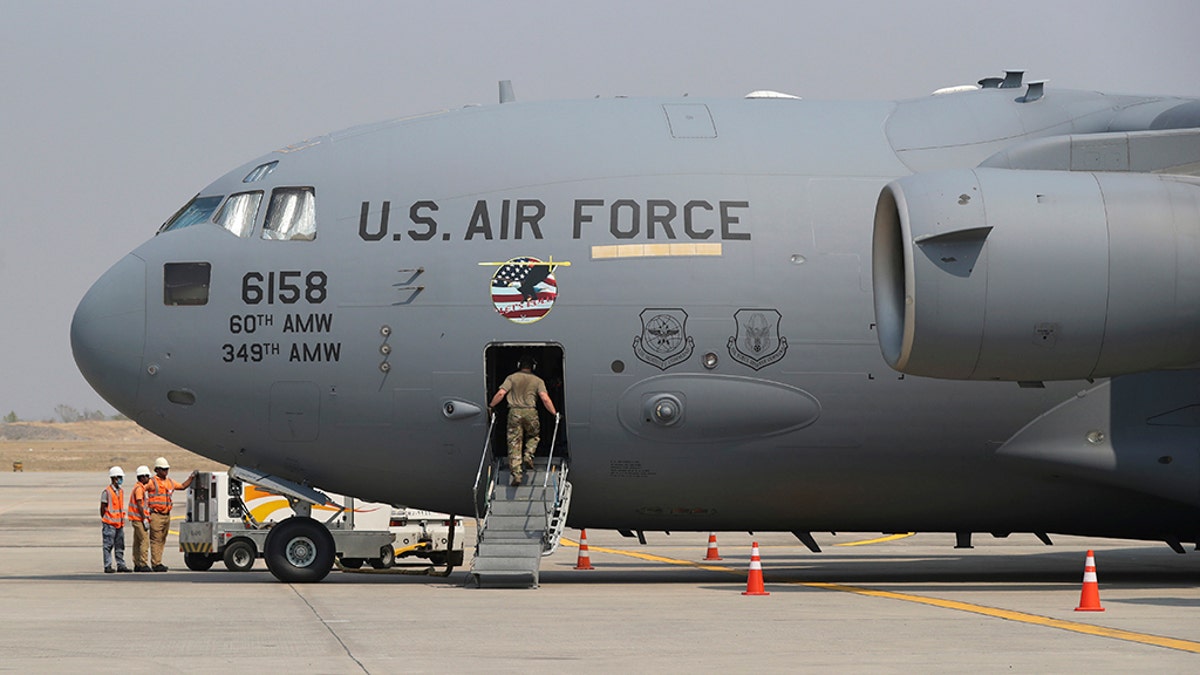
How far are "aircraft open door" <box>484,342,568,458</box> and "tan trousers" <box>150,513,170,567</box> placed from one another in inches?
316

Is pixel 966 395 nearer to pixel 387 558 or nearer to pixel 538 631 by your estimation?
pixel 538 631

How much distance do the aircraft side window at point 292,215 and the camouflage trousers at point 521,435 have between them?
10.7 ft

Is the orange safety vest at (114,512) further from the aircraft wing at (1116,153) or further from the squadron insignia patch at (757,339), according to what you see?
the aircraft wing at (1116,153)

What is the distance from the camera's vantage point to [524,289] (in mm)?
19047

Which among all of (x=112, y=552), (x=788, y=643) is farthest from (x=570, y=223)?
(x=112, y=552)

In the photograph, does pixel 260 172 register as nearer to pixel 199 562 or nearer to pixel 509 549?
pixel 509 549

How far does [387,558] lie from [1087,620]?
38.5ft

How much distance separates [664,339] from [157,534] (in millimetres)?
10579

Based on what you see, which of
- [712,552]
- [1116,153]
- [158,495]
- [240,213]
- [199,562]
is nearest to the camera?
[1116,153]

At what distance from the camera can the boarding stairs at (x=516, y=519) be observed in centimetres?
1869

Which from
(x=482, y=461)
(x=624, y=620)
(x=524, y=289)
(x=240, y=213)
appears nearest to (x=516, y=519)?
(x=482, y=461)

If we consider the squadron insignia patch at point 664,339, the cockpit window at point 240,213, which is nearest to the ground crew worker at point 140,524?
the cockpit window at point 240,213

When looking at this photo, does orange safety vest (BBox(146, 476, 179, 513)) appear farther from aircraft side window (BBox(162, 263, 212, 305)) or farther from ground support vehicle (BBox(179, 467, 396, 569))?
aircraft side window (BBox(162, 263, 212, 305))

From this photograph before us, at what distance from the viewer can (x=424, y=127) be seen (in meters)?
20.3
